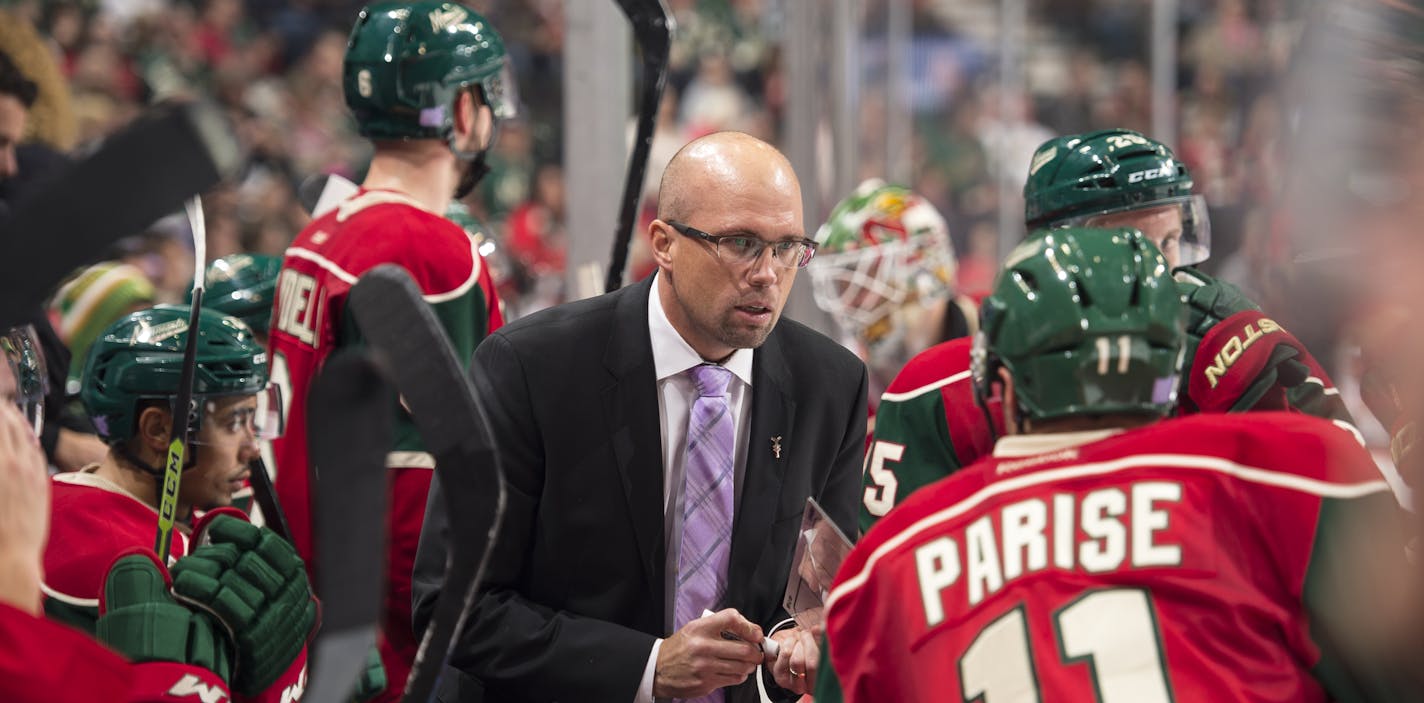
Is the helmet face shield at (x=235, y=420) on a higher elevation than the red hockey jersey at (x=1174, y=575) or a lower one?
lower

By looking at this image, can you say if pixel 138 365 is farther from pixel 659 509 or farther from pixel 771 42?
pixel 771 42

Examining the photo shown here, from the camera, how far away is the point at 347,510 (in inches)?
72.2

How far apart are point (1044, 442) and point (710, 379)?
911 mm

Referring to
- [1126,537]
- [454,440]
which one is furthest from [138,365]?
[1126,537]

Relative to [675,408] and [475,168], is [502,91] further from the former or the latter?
[675,408]

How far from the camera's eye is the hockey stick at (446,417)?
1905 millimetres

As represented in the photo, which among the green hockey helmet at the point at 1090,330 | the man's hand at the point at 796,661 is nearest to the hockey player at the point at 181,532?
the man's hand at the point at 796,661

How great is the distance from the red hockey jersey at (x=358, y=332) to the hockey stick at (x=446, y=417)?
143cm

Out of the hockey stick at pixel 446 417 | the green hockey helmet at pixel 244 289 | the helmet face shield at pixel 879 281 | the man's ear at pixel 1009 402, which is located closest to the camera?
the hockey stick at pixel 446 417

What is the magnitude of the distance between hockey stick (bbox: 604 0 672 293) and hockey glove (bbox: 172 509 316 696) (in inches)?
46.9

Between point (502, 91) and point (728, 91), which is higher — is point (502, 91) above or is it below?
above

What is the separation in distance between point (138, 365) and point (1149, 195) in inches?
73.8

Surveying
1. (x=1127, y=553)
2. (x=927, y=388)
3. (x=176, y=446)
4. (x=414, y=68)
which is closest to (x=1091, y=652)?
(x=1127, y=553)

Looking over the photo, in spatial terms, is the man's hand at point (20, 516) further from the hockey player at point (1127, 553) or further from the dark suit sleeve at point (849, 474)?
the dark suit sleeve at point (849, 474)
